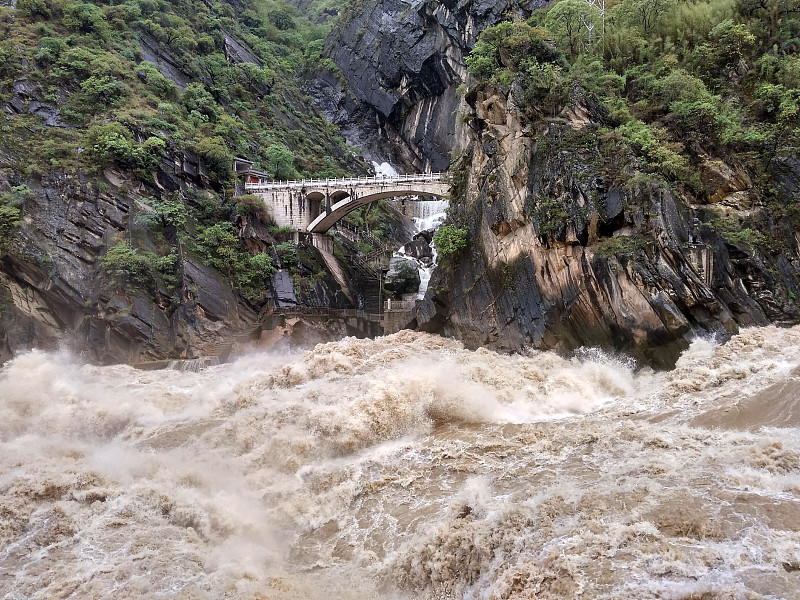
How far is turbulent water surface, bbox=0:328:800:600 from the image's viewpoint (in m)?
6.01

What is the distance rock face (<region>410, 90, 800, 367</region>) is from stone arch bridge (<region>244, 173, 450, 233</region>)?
507 inches

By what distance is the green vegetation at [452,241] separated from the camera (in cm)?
2277

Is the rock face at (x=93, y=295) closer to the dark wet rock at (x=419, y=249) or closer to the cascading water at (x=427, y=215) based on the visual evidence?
the dark wet rock at (x=419, y=249)

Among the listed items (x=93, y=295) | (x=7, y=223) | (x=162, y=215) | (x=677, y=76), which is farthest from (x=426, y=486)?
(x=7, y=223)

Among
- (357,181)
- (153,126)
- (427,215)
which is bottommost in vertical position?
(427,215)

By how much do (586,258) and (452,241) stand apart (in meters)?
7.04

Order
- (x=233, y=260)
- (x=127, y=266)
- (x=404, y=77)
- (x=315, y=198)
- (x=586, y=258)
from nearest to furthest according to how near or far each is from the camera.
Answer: (x=586, y=258)
(x=127, y=266)
(x=233, y=260)
(x=315, y=198)
(x=404, y=77)

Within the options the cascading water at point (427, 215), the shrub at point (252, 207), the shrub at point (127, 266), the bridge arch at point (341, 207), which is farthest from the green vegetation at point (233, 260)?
the cascading water at point (427, 215)

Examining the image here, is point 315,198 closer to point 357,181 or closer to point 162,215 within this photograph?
point 357,181

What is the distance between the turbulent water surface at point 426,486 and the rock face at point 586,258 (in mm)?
1660

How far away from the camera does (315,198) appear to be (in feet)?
121

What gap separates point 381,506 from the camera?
345 inches

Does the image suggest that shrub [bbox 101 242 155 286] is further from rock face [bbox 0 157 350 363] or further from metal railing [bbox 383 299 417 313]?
metal railing [bbox 383 299 417 313]

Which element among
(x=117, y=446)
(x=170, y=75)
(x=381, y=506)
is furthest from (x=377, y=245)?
(x=381, y=506)
